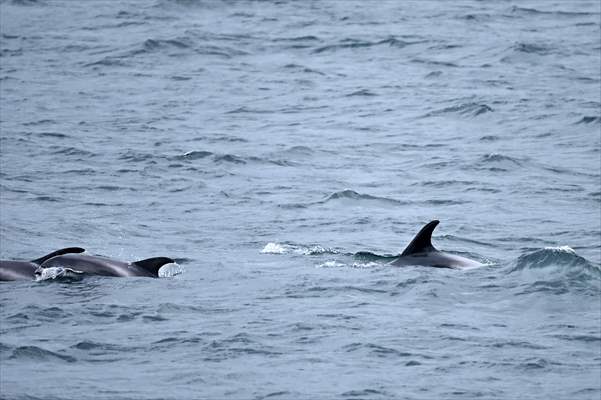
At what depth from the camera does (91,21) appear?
54844 millimetres

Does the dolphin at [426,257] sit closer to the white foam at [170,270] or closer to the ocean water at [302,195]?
the ocean water at [302,195]

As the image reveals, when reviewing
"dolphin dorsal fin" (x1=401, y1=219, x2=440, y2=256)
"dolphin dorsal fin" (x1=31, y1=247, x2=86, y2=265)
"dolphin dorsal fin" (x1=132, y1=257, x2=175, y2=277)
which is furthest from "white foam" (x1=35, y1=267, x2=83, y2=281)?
"dolphin dorsal fin" (x1=401, y1=219, x2=440, y2=256)

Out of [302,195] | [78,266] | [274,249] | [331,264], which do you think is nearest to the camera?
[78,266]

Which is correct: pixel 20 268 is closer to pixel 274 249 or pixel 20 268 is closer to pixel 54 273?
pixel 54 273

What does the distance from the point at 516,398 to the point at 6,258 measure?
10.6 m

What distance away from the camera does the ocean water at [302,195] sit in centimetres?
1546

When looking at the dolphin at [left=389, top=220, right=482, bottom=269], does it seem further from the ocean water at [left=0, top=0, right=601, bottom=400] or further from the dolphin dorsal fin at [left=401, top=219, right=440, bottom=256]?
the ocean water at [left=0, top=0, right=601, bottom=400]

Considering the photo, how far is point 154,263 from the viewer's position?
63.9 ft

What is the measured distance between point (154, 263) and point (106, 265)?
72 centimetres

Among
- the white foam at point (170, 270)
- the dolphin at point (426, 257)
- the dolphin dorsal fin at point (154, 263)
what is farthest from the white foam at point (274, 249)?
the dolphin dorsal fin at point (154, 263)

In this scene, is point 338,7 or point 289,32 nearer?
point 289,32

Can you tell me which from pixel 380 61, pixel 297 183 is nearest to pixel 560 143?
pixel 297 183

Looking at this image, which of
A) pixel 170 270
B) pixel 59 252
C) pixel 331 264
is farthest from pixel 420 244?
pixel 59 252

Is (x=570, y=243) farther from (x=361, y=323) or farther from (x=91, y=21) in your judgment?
(x=91, y=21)
